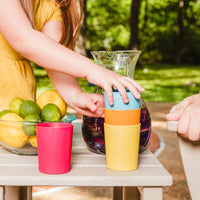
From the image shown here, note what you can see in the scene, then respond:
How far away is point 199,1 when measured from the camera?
69.6ft

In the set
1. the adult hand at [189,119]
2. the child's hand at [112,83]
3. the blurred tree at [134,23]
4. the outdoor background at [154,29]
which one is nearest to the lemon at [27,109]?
the child's hand at [112,83]

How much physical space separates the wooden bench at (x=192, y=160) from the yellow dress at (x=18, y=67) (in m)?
0.74

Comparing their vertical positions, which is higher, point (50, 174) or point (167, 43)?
point (50, 174)

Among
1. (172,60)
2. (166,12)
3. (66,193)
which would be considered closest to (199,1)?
(166,12)

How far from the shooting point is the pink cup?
0.88 m

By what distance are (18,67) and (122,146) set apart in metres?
0.78

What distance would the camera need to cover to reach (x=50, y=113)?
113 cm

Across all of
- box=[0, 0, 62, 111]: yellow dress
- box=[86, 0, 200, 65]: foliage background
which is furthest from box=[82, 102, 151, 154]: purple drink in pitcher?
box=[86, 0, 200, 65]: foliage background

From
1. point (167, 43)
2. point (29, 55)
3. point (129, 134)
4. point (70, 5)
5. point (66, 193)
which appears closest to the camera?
point (129, 134)

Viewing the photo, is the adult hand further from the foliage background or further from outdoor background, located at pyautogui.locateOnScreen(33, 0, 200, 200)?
the foliage background

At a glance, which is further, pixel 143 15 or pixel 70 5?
pixel 143 15

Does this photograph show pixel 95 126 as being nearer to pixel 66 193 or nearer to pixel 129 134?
pixel 129 134

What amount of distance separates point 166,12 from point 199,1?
245 centimetres

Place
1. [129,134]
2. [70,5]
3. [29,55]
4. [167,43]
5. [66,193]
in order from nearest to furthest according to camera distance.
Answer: [129,134], [29,55], [70,5], [66,193], [167,43]
